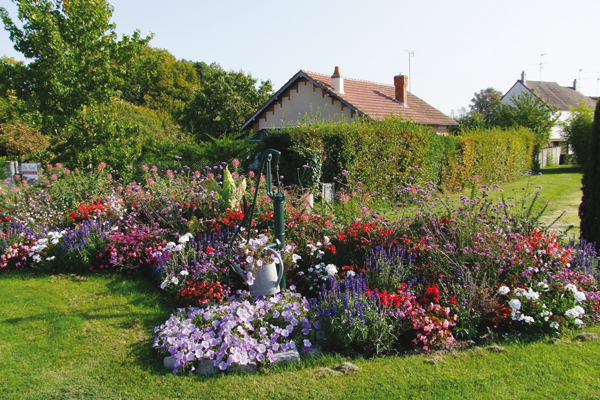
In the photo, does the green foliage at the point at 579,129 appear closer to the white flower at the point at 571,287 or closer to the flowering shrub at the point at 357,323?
the white flower at the point at 571,287

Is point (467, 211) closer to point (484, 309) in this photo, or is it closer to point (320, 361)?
point (484, 309)

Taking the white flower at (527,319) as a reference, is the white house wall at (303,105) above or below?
above

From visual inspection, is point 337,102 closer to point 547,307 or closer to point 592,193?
point 592,193

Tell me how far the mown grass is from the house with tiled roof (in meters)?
13.7

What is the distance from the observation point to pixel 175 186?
757cm

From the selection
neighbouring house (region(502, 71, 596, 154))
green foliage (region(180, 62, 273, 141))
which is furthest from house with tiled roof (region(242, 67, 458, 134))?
neighbouring house (region(502, 71, 596, 154))

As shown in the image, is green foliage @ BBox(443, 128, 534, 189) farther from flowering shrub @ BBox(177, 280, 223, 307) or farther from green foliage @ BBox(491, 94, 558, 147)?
flowering shrub @ BBox(177, 280, 223, 307)

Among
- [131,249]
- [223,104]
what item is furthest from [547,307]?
[223,104]

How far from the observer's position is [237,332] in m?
3.54

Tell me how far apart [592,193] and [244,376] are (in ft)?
17.2

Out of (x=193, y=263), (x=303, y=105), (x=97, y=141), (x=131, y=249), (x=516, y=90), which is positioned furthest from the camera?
(x=516, y=90)

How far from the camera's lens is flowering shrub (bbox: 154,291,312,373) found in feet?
11.0

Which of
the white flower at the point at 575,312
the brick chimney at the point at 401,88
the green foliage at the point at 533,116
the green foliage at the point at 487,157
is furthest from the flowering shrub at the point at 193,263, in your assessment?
the green foliage at the point at 533,116

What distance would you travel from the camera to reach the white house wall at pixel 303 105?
749 inches
